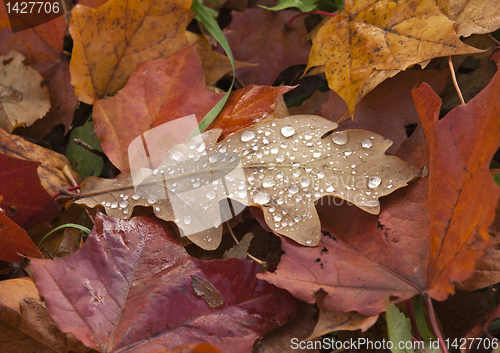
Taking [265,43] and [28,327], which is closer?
[28,327]

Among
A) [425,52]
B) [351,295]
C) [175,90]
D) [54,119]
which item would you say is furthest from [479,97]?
[54,119]

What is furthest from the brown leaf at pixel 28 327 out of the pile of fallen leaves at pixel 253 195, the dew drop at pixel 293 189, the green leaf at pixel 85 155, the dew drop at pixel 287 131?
the dew drop at pixel 287 131

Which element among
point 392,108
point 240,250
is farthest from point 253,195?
point 392,108

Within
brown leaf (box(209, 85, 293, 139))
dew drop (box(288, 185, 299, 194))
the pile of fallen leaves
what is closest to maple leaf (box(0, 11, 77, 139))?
the pile of fallen leaves

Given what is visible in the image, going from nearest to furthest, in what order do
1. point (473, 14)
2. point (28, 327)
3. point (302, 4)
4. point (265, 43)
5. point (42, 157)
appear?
point (28, 327) → point (473, 14) → point (42, 157) → point (302, 4) → point (265, 43)

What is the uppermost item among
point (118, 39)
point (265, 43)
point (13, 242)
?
point (118, 39)

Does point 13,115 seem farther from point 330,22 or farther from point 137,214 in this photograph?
point 330,22

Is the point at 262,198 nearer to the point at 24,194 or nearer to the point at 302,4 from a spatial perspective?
the point at 24,194
